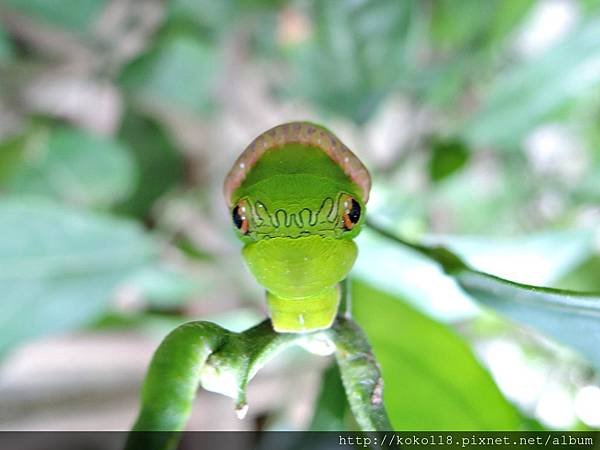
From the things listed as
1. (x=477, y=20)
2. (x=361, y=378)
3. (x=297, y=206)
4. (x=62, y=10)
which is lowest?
(x=361, y=378)

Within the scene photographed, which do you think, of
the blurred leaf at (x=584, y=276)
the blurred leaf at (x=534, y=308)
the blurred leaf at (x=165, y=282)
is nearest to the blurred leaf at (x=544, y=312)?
the blurred leaf at (x=534, y=308)

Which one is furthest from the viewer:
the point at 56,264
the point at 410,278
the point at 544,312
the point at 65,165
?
the point at 65,165

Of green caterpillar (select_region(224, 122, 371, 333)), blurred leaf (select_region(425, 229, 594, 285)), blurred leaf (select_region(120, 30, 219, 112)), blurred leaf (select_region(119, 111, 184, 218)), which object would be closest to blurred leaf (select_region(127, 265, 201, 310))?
blurred leaf (select_region(119, 111, 184, 218))

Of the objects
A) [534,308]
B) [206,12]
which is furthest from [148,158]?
[534,308]

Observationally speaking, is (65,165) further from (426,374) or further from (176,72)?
(426,374)

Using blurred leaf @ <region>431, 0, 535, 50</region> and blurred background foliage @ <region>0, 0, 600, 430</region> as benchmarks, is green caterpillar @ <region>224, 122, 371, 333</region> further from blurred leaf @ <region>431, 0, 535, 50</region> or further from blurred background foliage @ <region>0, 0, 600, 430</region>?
blurred leaf @ <region>431, 0, 535, 50</region>

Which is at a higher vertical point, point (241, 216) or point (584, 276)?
point (241, 216)

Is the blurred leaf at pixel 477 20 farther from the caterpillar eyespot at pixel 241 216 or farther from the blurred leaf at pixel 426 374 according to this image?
the caterpillar eyespot at pixel 241 216

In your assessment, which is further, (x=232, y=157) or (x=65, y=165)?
(x=232, y=157)
